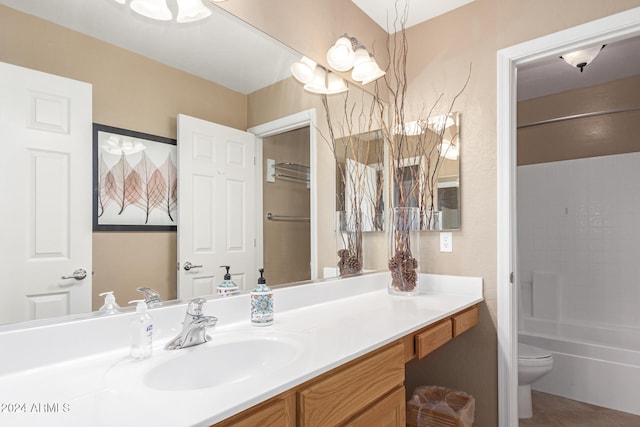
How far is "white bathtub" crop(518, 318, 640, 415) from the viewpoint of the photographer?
2467mm

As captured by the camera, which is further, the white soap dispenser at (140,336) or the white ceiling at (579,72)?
the white ceiling at (579,72)

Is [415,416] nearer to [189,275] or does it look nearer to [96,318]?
[189,275]

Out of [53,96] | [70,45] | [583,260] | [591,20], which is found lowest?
[583,260]

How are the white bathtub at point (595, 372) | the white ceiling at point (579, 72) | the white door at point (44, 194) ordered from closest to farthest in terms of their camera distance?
the white door at point (44, 194) → the white bathtub at point (595, 372) → the white ceiling at point (579, 72)

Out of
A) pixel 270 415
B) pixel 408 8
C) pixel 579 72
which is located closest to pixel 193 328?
pixel 270 415

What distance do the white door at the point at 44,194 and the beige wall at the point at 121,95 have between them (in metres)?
0.03

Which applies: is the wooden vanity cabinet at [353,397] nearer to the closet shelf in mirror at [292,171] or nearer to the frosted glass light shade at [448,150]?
the closet shelf in mirror at [292,171]

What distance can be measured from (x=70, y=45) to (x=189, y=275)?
2.49 ft

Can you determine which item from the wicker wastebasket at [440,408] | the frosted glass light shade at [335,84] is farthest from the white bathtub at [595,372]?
the frosted glass light shade at [335,84]

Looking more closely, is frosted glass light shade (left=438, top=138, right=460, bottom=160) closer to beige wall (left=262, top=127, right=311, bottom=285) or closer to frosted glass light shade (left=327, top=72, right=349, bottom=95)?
frosted glass light shade (left=327, top=72, right=349, bottom=95)

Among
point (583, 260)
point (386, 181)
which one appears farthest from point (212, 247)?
point (583, 260)

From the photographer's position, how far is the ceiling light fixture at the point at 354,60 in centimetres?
198

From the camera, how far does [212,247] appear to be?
4.55 ft

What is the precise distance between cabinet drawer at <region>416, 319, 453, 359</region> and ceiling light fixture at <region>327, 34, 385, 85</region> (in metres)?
1.36
